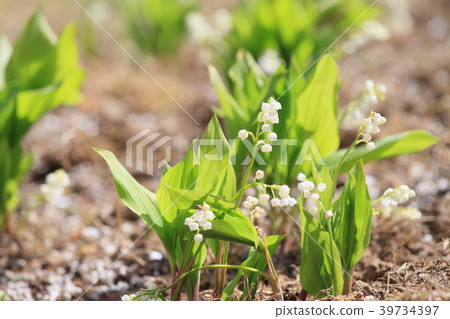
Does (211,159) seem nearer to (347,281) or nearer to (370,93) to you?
(347,281)

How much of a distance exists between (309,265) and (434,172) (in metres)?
1.46

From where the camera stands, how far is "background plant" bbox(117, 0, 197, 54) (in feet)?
14.2

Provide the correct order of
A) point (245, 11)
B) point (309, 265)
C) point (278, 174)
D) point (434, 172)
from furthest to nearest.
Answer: point (245, 11) → point (434, 172) → point (278, 174) → point (309, 265)

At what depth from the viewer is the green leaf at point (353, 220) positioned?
1.65 m

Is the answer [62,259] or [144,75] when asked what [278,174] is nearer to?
[62,259]

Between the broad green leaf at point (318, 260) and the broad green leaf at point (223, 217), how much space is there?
16 centimetres

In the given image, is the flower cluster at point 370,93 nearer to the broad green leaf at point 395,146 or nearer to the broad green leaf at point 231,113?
the broad green leaf at point 395,146

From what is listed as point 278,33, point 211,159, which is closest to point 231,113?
point 211,159

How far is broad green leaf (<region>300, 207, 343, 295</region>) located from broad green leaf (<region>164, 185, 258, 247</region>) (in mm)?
161

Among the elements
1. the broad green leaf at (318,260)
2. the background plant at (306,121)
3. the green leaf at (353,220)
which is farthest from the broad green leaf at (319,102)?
the broad green leaf at (318,260)

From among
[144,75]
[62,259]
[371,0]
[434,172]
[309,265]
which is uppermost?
[371,0]

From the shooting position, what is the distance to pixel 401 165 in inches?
119
